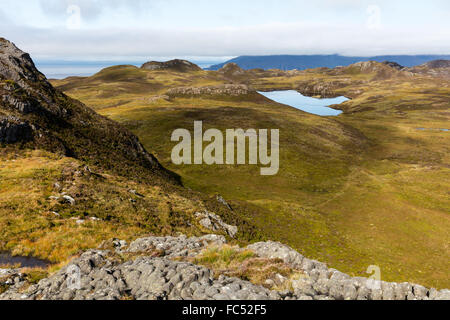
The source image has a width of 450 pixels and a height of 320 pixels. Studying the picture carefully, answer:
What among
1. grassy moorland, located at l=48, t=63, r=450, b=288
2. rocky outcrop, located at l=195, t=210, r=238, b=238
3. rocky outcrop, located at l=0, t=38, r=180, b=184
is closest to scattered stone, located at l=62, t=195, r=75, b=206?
rocky outcrop, located at l=195, t=210, r=238, b=238

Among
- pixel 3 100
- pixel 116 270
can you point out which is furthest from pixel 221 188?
pixel 116 270

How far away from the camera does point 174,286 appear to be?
1029cm

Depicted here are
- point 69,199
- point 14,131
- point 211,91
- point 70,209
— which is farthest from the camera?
point 211,91

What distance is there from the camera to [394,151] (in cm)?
9844

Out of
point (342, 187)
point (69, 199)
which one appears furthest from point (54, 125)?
point (342, 187)

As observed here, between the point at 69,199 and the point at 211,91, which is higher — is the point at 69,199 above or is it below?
below

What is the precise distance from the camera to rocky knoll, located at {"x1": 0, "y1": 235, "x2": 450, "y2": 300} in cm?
970

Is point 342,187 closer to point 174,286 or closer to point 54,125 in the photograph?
point 174,286

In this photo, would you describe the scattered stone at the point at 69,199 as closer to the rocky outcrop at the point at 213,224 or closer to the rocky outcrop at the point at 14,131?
the rocky outcrop at the point at 213,224

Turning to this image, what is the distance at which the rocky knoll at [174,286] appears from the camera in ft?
31.8

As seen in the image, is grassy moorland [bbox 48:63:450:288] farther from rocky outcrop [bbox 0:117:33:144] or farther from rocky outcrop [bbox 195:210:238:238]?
rocky outcrop [bbox 0:117:33:144]

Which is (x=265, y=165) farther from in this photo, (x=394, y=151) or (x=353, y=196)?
(x=394, y=151)

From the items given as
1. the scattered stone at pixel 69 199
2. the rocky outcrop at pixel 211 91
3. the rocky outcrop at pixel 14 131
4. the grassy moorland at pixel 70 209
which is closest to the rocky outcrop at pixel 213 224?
the grassy moorland at pixel 70 209
